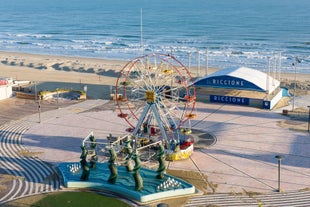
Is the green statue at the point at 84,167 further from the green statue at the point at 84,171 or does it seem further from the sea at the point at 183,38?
the sea at the point at 183,38

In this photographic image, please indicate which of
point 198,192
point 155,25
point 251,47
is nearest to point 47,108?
point 198,192

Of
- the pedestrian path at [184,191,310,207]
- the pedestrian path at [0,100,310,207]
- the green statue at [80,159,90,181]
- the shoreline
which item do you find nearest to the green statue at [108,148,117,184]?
the green statue at [80,159,90,181]

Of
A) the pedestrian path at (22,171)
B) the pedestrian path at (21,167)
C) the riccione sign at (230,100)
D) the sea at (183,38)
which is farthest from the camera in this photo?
the sea at (183,38)

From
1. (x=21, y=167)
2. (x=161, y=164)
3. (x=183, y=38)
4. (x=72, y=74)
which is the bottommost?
(x=21, y=167)

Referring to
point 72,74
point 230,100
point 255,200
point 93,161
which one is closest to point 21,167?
point 93,161

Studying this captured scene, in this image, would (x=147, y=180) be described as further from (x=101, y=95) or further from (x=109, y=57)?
(x=109, y=57)

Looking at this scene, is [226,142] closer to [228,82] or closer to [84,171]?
[228,82]

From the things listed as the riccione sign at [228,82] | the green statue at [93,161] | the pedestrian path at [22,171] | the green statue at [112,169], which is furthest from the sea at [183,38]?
the green statue at [112,169]

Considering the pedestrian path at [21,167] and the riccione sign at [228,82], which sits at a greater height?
the riccione sign at [228,82]
